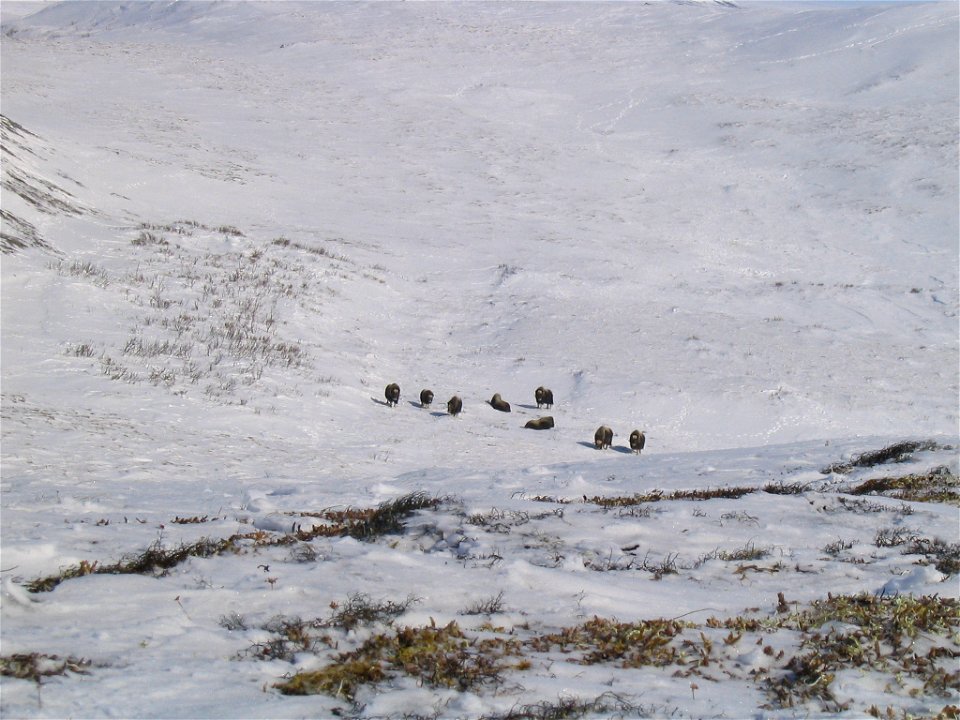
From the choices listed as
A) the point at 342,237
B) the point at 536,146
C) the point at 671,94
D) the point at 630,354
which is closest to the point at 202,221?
the point at 342,237

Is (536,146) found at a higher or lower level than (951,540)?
higher

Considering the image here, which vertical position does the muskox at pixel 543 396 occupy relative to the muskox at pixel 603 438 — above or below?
above

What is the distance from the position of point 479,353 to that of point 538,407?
4.07 metres

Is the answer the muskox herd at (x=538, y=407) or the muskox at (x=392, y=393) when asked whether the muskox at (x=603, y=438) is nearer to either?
the muskox herd at (x=538, y=407)

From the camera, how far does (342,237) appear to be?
30.4 meters

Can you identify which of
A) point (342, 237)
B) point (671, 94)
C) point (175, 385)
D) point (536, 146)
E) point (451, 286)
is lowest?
point (175, 385)

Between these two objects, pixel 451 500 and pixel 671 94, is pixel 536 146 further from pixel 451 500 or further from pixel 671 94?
pixel 451 500

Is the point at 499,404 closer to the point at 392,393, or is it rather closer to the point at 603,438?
the point at 392,393

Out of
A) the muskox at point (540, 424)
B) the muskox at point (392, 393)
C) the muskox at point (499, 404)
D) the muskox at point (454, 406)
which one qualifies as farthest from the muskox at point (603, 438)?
the muskox at point (392, 393)

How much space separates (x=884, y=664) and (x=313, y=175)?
38146 mm

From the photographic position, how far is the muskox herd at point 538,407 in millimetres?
15484

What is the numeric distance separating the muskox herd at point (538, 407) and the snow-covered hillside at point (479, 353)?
0.34 metres

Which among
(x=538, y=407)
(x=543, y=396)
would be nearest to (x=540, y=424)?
(x=543, y=396)

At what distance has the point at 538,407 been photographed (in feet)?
59.2
